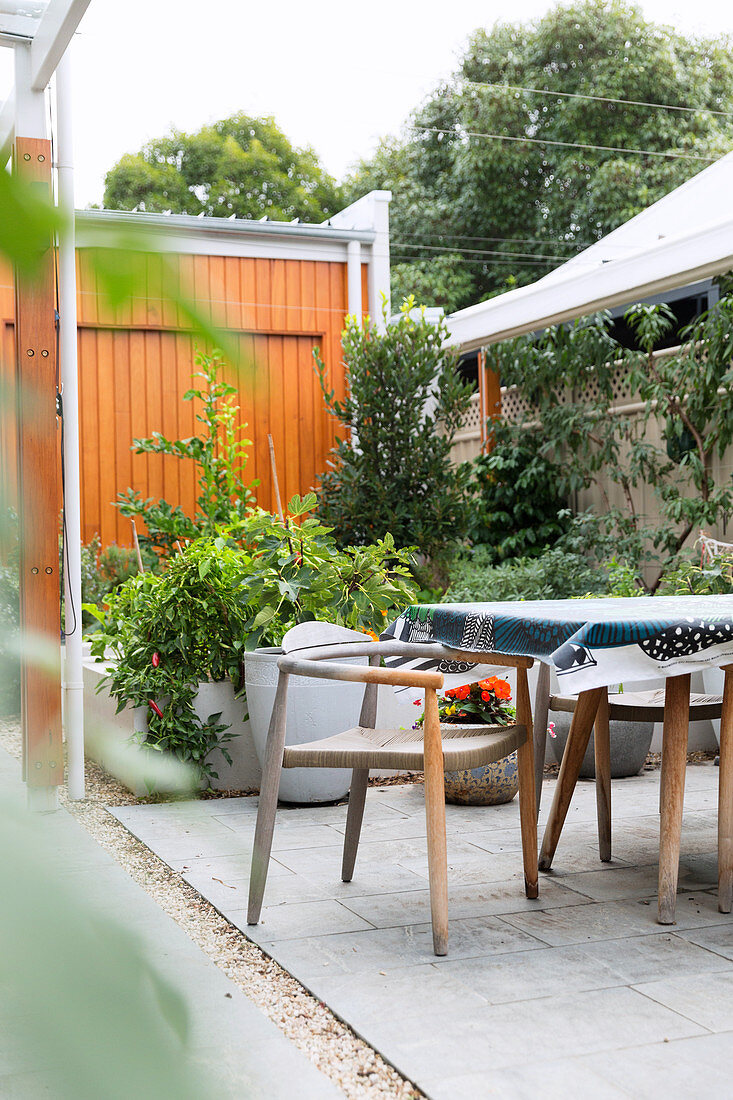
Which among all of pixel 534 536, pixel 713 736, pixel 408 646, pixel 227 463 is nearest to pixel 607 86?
pixel 534 536

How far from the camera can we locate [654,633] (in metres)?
2.40

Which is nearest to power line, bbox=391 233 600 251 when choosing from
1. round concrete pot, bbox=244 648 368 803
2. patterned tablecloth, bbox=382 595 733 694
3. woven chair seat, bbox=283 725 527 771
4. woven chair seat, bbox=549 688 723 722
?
round concrete pot, bbox=244 648 368 803

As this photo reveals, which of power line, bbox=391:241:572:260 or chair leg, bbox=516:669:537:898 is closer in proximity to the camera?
chair leg, bbox=516:669:537:898

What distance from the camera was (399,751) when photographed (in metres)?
2.57

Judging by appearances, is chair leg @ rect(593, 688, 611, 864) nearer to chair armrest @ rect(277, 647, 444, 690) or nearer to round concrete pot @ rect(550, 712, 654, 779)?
chair armrest @ rect(277, 647, 444, 690)

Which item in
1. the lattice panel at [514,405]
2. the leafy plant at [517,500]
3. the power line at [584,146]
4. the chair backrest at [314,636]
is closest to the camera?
the chair backrest at [314,636]

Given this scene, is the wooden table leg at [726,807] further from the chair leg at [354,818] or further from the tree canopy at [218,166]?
the tree canopy at [218,166]

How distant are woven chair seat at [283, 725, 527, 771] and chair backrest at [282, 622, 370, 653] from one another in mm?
Answer: 258

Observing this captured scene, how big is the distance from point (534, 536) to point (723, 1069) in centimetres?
569

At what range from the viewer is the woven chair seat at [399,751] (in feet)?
8.39

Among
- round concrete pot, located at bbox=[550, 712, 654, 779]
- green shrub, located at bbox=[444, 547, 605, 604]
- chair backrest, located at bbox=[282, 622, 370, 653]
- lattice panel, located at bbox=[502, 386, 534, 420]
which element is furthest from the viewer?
lattice panel, located at bbox=[502, 386, 534, 420]

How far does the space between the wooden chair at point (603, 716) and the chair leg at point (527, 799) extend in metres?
0.27

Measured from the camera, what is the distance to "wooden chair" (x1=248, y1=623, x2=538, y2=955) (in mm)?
2479

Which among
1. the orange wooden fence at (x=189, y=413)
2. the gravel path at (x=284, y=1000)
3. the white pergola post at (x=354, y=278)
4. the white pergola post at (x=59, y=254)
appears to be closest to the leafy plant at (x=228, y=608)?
the gravel path at (x=284, y=1000)
